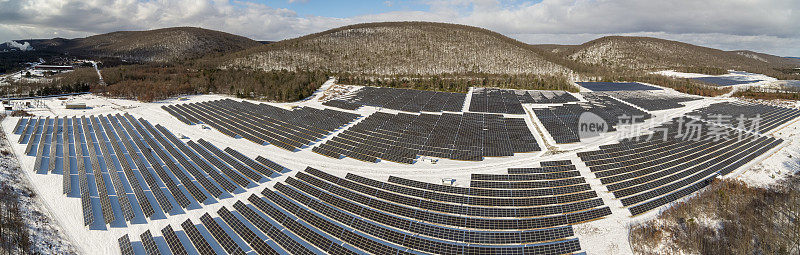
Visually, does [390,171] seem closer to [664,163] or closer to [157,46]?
[664,163]

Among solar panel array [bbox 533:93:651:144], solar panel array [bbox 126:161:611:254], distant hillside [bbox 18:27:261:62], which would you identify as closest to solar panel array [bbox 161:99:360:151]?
solar panel array [bbox 126:161:611:254]

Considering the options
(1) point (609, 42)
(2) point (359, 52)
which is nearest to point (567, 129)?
(2) point (359, 52)

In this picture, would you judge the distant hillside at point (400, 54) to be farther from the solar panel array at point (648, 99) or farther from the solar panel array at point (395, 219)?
the solar panel array at point (395, 219)

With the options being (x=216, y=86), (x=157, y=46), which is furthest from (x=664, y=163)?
(x=157, y=46)

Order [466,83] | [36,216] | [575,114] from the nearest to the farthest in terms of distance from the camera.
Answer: [36,216] < [575,114] < [466,83]

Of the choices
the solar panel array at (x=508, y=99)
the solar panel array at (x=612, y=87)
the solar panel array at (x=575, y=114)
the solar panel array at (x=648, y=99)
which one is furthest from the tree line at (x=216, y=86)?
the solar panel array at (x=612, y=87)

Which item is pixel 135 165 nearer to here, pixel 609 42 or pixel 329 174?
pixel 329 174

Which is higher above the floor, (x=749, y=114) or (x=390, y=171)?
(x=749, y=114)

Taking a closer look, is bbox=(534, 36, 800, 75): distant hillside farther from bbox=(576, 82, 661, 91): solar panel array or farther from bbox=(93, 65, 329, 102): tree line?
bbox=(93, 65, 329, 102): tree line
